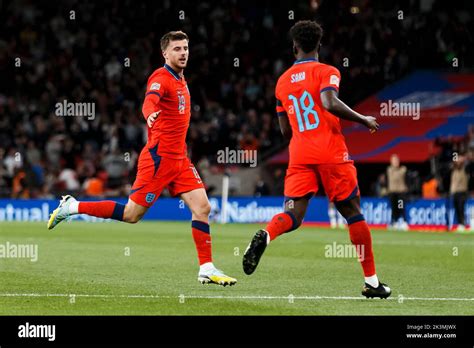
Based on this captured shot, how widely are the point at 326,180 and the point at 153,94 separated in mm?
2106

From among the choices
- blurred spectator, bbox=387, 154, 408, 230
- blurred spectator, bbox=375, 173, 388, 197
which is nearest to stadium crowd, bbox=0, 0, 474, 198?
blurred spectator, bbox=375, 173, 388, 197

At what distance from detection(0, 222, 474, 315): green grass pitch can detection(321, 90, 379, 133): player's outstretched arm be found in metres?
1.68

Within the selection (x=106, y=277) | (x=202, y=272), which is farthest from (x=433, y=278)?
(x=106, y=277)

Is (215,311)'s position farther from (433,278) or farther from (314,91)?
(433,278)

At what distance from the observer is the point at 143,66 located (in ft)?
119

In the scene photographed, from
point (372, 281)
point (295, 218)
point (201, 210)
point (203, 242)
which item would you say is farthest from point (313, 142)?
point (203, 242)

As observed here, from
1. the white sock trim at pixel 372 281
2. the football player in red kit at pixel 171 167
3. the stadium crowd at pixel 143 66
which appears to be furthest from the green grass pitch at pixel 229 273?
the stadium crowd at pixel 143 66

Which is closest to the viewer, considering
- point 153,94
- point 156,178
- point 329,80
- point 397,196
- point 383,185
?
point 329,80

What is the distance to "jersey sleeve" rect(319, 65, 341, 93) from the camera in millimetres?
10203

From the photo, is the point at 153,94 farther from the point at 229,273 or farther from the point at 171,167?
the point at 229,273

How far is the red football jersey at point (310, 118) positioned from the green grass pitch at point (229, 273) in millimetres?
1395

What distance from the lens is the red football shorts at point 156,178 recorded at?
11.6 m

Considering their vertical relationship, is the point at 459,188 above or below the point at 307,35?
below

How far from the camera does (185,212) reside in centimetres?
3247
